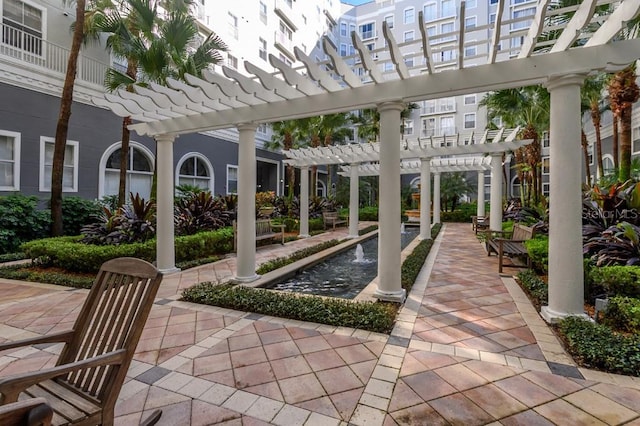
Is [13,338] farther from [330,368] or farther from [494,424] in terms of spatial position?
[494,424]

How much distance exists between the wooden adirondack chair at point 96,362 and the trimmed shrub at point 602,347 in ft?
11.5

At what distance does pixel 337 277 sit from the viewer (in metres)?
6.36

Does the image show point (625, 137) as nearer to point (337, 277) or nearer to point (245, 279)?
point (337, 277)

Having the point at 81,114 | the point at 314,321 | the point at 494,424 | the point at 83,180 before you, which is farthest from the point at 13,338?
the point at 81,114

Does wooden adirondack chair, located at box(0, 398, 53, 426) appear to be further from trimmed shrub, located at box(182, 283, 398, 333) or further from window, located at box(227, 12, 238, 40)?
window, located at box(227, 12, 238, 40)

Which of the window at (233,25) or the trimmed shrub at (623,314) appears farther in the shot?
the window at (233,25)

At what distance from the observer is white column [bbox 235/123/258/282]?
539 centimetres

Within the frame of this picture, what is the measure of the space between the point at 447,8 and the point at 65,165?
29.8m

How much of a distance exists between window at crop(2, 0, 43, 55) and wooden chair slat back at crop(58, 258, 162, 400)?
11.0 m

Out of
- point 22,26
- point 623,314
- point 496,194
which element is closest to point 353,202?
point 496,194

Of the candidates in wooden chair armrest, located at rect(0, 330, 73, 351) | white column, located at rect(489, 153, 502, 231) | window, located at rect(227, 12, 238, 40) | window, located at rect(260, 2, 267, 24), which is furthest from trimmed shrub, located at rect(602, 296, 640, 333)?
window, located at rect(260, 2, 267, 24)

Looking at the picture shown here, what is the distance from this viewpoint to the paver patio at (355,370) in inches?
84.6

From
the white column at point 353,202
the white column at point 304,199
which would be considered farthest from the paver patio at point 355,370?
the white column at point 304,199

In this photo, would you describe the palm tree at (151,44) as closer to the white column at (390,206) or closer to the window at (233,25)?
the white column at (390,206)
